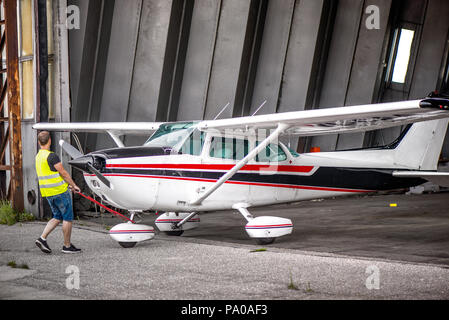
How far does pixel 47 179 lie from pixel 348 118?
4.48 metres

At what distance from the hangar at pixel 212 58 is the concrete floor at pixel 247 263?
4728 mm

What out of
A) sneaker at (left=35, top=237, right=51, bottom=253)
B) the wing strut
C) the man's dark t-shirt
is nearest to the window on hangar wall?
the man's dark t-shirt

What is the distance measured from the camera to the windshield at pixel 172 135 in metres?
9.27

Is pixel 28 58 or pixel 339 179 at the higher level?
pixel 28 58

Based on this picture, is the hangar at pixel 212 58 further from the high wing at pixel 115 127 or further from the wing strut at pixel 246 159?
the wing strut at pixel 246 159

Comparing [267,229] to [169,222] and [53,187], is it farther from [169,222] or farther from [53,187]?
[53,187]

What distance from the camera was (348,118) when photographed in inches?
324

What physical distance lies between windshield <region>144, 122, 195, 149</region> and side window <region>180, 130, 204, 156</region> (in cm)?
7

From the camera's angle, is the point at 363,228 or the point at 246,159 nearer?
the point at 246,159

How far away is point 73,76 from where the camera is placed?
15328 mm

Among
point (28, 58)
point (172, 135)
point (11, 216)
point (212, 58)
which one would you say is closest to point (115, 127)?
point (172, 135)

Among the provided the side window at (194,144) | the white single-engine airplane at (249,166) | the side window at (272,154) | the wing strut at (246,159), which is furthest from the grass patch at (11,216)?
the side window at (272,154)

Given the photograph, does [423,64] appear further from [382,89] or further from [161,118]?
[161,118]
